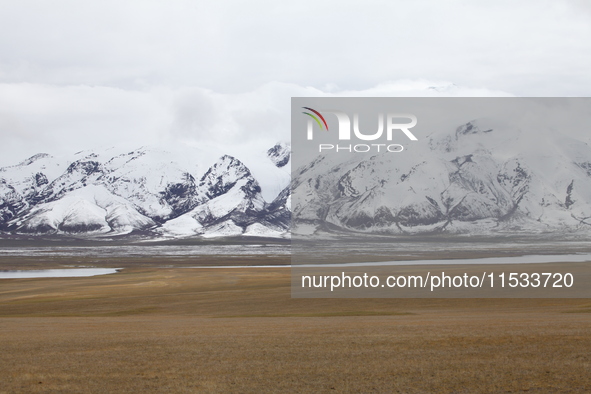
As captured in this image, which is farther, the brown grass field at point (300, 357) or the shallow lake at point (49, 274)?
the shallow lake at point (49, 274)

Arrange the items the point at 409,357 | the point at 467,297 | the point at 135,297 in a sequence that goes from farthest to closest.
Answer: the point at 135,297 → the point at 467,297 → the point at 409,357

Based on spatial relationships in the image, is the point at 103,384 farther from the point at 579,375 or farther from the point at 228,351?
the point at 579,375

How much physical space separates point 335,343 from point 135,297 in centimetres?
4448

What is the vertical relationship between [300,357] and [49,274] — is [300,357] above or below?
above

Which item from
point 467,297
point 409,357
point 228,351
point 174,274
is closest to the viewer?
point 409,357

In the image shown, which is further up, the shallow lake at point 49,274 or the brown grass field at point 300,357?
the brown grass field at point 300,357

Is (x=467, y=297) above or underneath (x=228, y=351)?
underneath

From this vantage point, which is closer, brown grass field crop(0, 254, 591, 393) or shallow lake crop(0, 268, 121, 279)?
brown grass field crop(0, 254, 591, 393)

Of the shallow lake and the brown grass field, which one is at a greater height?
the brown grass field

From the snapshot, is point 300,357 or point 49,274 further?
point 49,274

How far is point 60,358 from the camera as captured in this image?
76.0 feet

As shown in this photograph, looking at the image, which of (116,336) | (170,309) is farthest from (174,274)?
(116,336)

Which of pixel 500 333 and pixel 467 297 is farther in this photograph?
pixel 467 297

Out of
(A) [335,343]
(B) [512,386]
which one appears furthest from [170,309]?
(B) [512,386]
